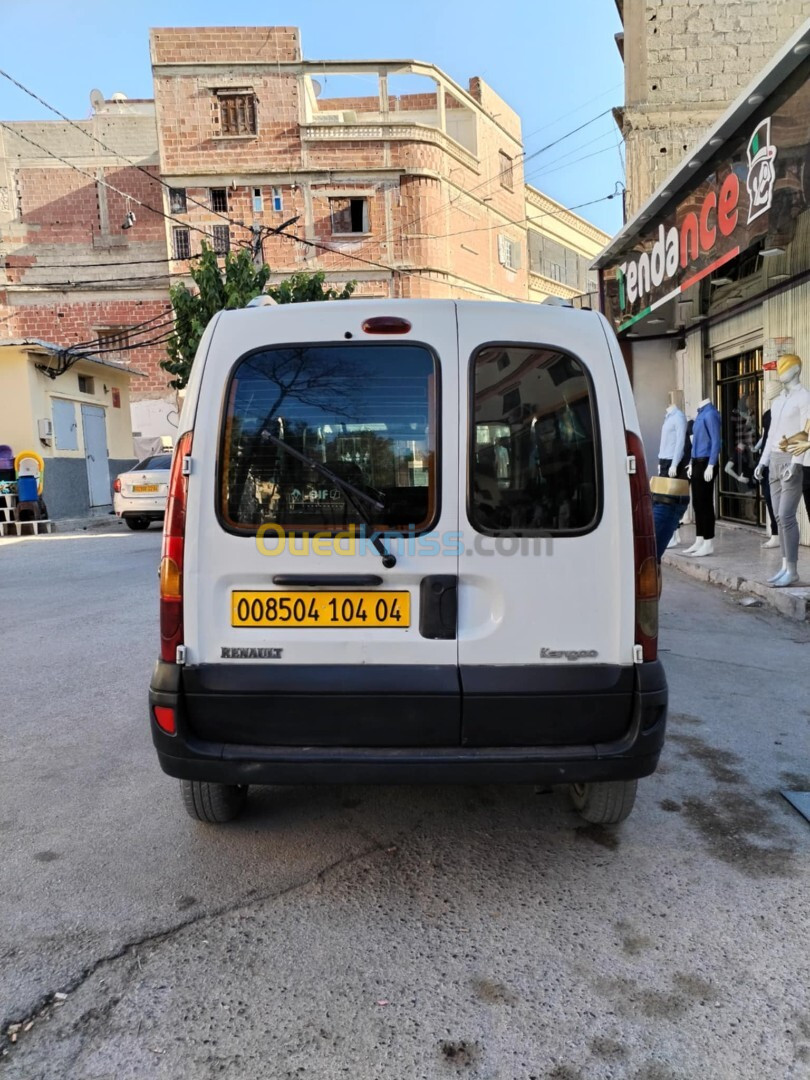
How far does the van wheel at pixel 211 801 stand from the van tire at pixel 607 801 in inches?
55.5

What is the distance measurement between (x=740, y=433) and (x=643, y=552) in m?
10.2

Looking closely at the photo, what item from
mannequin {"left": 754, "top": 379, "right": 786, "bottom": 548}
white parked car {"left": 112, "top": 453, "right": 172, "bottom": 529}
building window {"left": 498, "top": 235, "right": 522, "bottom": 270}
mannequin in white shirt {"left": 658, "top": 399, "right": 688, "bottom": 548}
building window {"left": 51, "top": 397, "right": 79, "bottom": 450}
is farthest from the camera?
building window {"left": 498, "top": 235, "right": 522, "bottom": 270}

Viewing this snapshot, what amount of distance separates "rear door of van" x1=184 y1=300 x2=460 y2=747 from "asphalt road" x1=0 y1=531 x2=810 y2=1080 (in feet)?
1.96

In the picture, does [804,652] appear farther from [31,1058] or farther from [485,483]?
[31,1058]

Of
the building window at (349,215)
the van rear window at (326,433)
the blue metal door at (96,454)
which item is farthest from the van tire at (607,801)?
the building window at (349,215)

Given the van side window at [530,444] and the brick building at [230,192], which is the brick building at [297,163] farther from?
the van side window at [530,444]

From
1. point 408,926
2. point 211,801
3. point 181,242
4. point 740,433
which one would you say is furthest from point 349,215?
point 408,926

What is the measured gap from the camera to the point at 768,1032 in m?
1.95

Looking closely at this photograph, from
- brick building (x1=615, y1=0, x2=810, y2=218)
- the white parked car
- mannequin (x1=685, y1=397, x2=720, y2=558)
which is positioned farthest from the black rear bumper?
brick building (x1=615, y1=0, x2=810, y2=218)

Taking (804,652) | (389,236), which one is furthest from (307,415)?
(389,236)

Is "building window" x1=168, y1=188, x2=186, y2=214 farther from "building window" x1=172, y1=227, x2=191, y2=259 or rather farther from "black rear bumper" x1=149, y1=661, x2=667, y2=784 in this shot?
"black rear bumper" x1=149, y1=661, x2=667, y2=784

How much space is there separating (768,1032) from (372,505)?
1861mm

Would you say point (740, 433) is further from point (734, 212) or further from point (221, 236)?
point (221, 236)

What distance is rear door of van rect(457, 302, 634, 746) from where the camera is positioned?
2.52 m
